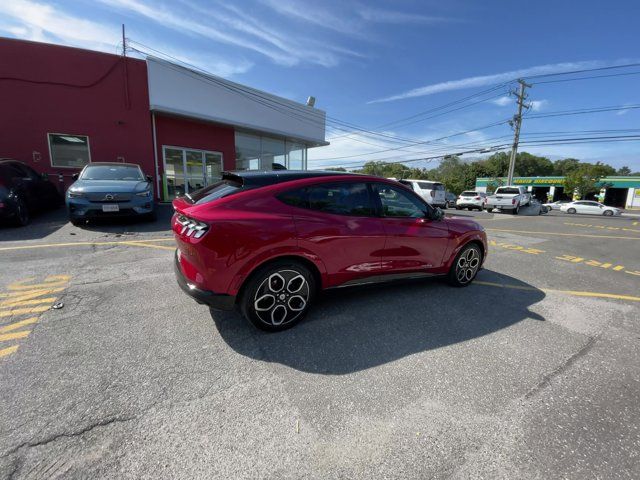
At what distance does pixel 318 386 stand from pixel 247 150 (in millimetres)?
16618

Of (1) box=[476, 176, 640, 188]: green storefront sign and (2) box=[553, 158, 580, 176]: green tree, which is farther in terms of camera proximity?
(2) box=[553, 158, 580, 176]: green tree

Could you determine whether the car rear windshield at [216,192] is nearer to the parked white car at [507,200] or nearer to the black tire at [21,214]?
the black tire at [21,214]

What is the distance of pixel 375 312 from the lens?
11.0 ft

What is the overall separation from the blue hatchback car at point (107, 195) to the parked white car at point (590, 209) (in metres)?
Answer: 35.6

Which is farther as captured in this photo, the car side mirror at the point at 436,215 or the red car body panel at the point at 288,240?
the car side mirror at the point at 436,215

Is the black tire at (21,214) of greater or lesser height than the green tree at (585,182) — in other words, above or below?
below

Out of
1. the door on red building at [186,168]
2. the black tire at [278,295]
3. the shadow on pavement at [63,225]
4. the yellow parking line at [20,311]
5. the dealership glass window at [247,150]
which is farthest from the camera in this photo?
the dealership glass window at [247,150]

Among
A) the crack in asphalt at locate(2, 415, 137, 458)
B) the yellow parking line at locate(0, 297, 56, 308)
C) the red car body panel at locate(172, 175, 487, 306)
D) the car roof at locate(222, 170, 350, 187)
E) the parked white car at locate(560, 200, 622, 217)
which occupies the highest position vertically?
the car roof at locate(222, 170, 350, 187)

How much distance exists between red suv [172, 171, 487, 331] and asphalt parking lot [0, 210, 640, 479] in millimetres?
406

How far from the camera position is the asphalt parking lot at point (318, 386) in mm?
1640

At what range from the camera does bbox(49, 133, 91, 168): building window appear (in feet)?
36.9

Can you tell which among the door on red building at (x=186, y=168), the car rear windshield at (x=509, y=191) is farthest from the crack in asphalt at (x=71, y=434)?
the car rear windshield at (x=509, y=191)

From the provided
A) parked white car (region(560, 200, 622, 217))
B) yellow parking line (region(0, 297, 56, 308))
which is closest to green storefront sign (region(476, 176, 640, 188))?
parked white car (region(560, 200, 622, 217))

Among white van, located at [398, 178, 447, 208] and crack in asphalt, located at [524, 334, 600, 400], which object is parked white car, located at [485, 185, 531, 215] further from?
crack in asphalt, located at [524, 334, 600, 400]
